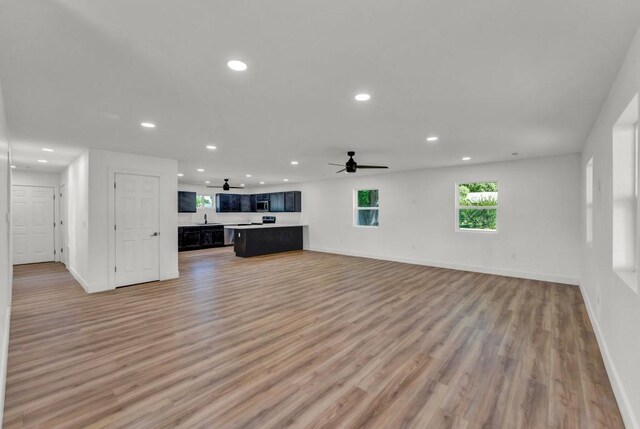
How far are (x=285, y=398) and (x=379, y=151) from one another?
13.2 ft

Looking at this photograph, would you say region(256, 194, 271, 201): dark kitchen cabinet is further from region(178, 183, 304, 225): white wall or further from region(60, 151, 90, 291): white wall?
region(60, 151, 90, 291): white wall

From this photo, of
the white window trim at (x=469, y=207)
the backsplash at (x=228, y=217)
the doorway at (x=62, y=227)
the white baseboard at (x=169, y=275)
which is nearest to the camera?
the white baseboard at (x=169, y=275)

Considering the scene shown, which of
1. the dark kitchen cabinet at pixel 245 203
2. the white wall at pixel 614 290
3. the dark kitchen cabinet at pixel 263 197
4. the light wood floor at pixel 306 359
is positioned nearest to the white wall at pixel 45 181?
the light wood floor at pixel 306 359

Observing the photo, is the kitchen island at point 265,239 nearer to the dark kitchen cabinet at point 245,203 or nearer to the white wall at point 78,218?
the dark kitchen cabinet at point 245,203

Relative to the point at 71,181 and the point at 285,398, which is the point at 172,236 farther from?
the point at 285,398

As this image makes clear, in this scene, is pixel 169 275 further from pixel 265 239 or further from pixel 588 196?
pixel 588 196

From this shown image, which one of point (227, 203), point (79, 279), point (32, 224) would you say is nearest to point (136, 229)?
point (79, 279)

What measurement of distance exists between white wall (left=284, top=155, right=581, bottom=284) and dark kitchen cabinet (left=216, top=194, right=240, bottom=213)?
4715mm

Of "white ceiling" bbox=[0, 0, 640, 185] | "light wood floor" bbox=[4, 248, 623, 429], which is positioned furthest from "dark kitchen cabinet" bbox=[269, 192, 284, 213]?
"white ceiling" bbox=[0, 0, 640, 185]

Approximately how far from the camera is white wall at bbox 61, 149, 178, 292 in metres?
4.77

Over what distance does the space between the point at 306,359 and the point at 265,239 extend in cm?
657

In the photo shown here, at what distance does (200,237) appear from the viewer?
1033cm

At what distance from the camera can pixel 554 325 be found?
3.40 metres

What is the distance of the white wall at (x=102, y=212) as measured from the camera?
4.77 m
